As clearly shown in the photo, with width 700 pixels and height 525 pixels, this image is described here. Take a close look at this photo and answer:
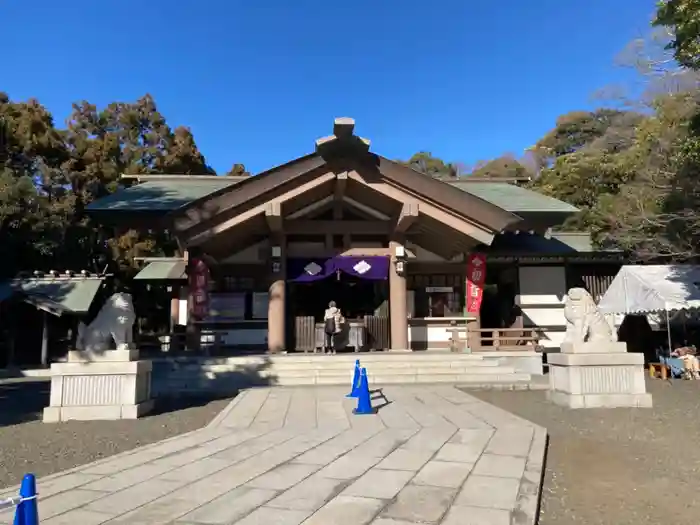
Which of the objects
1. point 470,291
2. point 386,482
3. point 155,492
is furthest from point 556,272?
point 155,492

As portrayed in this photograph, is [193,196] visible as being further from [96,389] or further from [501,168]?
[501,168]

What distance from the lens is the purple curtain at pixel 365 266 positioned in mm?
14422

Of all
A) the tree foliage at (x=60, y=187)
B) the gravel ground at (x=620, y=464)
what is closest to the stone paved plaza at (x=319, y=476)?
the gravel ground at (x=620, y=464)

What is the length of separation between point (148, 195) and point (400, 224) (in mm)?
7680

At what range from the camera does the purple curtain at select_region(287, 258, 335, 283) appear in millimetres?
14563

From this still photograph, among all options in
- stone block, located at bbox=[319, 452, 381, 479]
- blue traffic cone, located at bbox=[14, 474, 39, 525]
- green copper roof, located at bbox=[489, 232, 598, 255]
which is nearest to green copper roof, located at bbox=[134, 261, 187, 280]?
green copper roof, located at bbox=[489, 232, 598, 255]

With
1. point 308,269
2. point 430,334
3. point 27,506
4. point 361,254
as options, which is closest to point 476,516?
point 27,506

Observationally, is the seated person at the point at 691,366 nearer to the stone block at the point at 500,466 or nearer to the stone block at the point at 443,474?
the stone block at the point at 500,466

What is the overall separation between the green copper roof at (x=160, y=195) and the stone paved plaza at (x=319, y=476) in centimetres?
847

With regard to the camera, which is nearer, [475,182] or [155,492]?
[155,492]

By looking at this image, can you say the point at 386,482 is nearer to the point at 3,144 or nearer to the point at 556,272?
the point at 556,272

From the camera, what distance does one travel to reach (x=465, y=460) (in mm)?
5059

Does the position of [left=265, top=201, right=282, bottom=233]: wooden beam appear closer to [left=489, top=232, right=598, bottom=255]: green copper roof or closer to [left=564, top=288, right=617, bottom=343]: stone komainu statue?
[left=489, top=232, right=598, bottom=255]: green copper roof

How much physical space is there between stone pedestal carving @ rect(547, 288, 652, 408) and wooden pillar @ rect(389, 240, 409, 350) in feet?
18.0
